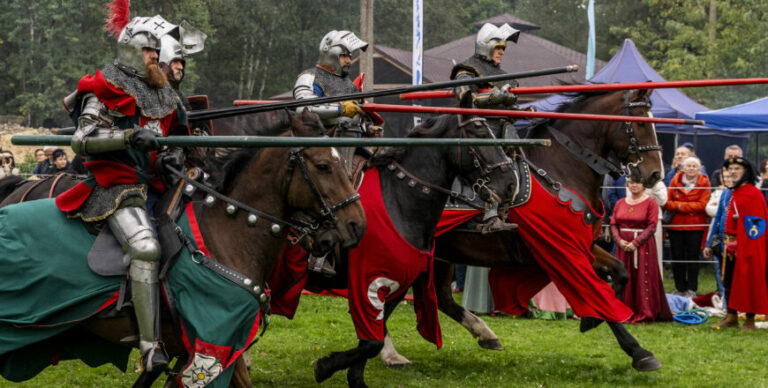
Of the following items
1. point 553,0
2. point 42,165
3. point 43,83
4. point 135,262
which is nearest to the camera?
point 135,262

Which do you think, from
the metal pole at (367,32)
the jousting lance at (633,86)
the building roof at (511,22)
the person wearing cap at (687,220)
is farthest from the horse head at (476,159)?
the building roof at (511,22)

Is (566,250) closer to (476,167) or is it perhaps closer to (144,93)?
(476,167)

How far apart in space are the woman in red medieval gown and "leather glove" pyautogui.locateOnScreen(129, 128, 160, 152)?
24.1ft

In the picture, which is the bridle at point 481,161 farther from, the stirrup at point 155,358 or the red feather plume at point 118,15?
the stirrup at point 155,358

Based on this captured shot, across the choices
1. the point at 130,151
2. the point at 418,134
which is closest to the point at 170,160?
the point at 130,151

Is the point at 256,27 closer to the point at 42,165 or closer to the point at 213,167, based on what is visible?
the point at 42,165

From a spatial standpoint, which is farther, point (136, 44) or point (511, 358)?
point (511, 358)

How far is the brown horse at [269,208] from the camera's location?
182 inches

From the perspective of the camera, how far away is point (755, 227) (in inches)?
378

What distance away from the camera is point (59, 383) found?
6895mm

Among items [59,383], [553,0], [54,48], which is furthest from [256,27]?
[59,383]

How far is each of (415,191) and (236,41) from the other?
96.2 ft

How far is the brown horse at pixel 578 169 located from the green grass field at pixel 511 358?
14.8 inches

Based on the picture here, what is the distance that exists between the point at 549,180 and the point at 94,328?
3.87 m
